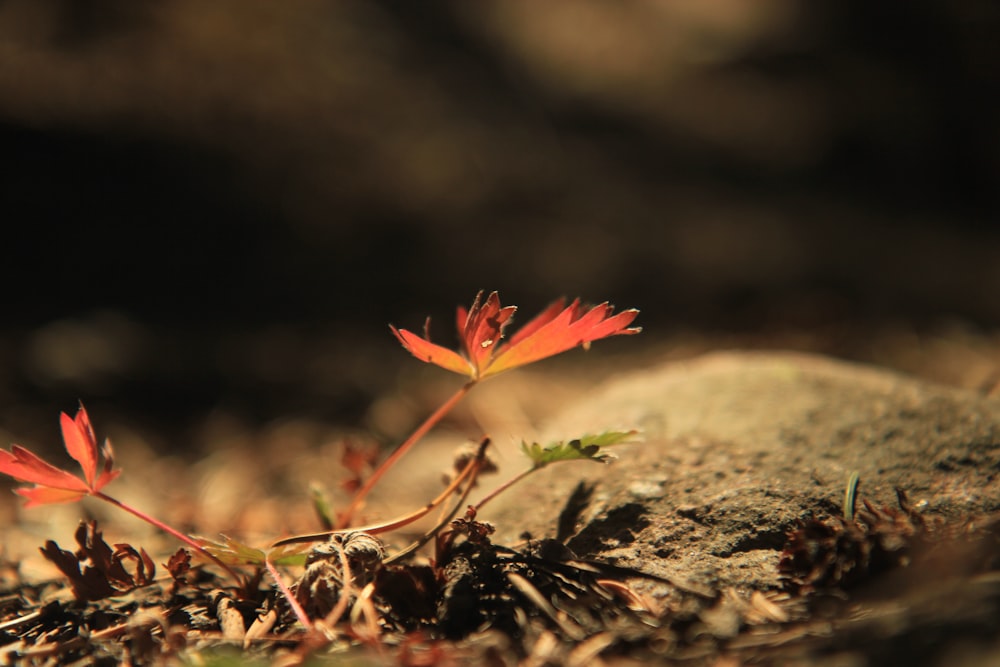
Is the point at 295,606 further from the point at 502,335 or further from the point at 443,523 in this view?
the point at 502,335

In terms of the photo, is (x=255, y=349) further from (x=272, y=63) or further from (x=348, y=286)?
(x=272, y=63)

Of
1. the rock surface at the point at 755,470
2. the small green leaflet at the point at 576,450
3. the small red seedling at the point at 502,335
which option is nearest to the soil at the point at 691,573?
the rock surface at the point at 755,470

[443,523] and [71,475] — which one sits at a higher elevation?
[71,475]

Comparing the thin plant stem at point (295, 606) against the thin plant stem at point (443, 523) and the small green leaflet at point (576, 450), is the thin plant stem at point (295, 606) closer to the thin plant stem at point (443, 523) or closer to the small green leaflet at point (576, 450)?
the thin plant stem at point (443, 523)

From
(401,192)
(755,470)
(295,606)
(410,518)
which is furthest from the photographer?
(401,192)

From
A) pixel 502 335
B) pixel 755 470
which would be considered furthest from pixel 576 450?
pixel 755 470

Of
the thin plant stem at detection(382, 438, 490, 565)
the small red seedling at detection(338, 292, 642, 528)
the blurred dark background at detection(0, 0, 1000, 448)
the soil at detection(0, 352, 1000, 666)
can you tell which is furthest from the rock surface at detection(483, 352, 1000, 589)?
the blurred dark background at detection(0, 0, 1000, 448)

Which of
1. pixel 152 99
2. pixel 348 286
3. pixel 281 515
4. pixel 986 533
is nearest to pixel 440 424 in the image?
pixel 281 515
